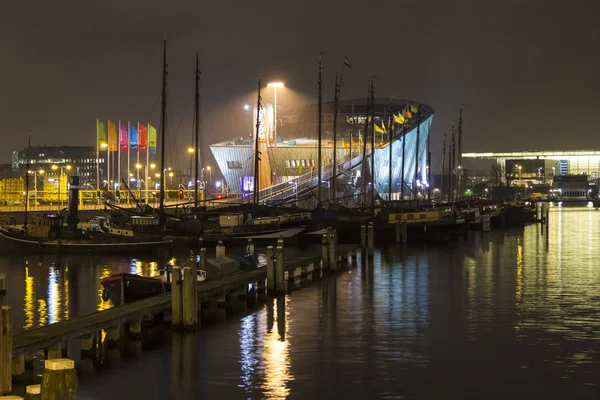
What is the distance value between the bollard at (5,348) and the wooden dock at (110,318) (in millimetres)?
1197

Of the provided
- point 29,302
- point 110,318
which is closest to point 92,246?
point 29,302

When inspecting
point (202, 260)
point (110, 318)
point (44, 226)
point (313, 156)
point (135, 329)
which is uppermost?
point (313, 156)

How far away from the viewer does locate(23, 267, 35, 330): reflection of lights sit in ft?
95.7

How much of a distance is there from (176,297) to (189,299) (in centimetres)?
39

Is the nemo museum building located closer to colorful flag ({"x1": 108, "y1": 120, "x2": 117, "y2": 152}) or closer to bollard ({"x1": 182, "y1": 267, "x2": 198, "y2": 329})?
colorful flag ({"x1": 108, "y1": 120, "x2": 117, "y2": 152})

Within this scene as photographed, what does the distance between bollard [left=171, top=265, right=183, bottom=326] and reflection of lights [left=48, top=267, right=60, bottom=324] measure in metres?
6.74

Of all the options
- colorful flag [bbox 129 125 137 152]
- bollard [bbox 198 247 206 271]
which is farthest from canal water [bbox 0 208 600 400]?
colorful flag [bbox 129 125 137 152]

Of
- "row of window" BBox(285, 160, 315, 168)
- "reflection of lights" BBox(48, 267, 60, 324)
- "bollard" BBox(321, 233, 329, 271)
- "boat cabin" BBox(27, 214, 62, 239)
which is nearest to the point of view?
"reflection of lights" BBox(48, 267, 60, 324)

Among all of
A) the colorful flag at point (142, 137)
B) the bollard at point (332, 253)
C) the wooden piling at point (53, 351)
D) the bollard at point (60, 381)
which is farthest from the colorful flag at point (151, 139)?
the bollard at point (60, 381)

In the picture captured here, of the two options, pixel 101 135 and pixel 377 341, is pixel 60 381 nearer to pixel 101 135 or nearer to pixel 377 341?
pixel 377 341

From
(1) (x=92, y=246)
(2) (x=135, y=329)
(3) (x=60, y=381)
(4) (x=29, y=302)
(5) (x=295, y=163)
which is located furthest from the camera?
(5) (x=295, y=163)

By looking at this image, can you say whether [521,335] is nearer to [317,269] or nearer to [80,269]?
[317,269]

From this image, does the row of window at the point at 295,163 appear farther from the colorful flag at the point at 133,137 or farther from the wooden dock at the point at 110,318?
the wooden dock at the point at 110,318

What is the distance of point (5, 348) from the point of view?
1702 centimetres
